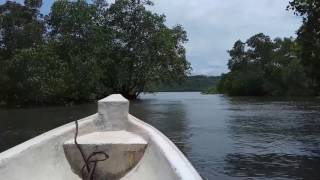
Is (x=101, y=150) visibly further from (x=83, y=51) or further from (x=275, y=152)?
(x=83, y=51)

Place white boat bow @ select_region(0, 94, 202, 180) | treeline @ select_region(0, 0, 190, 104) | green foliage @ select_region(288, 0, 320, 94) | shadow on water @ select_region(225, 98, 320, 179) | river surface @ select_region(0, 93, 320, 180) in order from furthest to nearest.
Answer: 1. treeline @ select_region(0, 0, 190, 104)
2. green foliage @ select_region(288, 0, 320, 94)
3. river surface @ select_region(0, 93, 320, 180)
4. shadow on water @ select_region(225, 98, 320, 179)
5. white boat bow @ select_region(0, 94, 202, 180)

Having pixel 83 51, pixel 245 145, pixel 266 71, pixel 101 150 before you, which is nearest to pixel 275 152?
pixel 245 145

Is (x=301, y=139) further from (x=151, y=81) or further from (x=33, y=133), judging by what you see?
(x=151, y=81)

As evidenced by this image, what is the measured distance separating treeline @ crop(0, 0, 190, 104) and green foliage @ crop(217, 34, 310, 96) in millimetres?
29555

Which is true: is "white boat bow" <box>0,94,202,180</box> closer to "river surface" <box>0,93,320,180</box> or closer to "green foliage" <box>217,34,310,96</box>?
"river surface" <box>0,93,320,180</box>

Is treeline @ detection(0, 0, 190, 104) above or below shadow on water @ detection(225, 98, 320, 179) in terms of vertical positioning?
above

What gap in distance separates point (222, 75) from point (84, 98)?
83.2 m

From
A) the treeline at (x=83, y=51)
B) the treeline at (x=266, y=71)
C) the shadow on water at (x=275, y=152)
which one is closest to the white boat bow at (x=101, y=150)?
the shadow on water at (x=275, y=152)

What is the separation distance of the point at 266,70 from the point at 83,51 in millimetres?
53167

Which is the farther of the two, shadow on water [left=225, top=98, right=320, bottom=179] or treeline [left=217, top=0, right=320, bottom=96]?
treeline [left=217, top=0, right=320, bottom=96]

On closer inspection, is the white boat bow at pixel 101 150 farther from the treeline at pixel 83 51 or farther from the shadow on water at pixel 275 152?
the treeline at pixel 83 51

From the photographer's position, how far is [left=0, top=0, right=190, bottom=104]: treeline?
52.1 metres

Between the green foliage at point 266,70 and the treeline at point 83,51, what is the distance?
29.6 meters

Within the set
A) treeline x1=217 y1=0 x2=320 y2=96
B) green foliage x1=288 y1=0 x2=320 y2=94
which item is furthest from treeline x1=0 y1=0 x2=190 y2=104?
green foliage x1=288 y1=0 x2=320 y2=94
